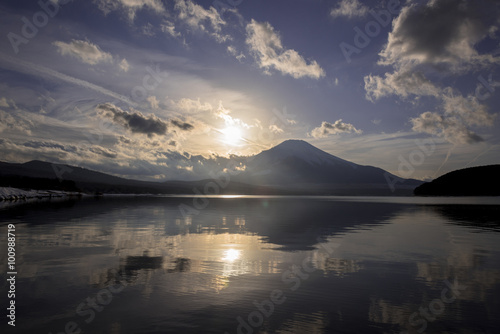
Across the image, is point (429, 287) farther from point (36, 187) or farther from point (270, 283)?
point (36, 187)

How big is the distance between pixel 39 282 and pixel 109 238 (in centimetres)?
1322

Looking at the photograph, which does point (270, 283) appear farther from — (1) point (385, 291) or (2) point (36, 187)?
(2) point (36, 187)

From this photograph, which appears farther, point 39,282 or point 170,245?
point 170,245

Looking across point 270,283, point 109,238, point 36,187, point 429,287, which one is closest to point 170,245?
point 109,238

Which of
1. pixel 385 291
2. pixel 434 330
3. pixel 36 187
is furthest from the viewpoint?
pixel 36 187

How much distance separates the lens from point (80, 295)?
12422mm

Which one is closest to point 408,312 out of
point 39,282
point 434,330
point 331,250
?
point 434,330

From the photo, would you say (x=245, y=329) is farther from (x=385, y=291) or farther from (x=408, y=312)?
(x=385, y=291)

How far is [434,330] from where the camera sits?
953 cm

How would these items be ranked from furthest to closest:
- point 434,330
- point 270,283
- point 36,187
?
1. point 36,187
2. point 270,283
3. point 434,330

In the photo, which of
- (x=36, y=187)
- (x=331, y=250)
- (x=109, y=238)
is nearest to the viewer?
(x=331, y=250)

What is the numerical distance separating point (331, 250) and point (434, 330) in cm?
1311

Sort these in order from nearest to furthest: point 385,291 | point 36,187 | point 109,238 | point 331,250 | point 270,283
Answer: point 385,291 < point 270,283 < point 331,250 < point 109,238 < point 36,187

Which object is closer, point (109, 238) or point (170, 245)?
point (170, 245)
